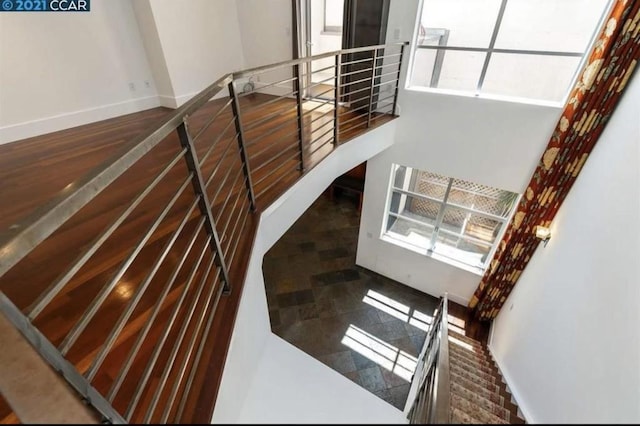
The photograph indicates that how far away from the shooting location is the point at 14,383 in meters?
0.50

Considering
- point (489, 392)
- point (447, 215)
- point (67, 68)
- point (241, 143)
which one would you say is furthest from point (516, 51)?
point (67, 68)

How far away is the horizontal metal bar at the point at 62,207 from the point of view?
0.52 meters

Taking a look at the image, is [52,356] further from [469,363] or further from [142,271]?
[469,363]

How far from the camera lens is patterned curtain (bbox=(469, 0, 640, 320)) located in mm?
2305

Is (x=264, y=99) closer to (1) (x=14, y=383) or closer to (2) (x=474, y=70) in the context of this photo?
(2) (x=474, y=70)

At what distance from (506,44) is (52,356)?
409cm

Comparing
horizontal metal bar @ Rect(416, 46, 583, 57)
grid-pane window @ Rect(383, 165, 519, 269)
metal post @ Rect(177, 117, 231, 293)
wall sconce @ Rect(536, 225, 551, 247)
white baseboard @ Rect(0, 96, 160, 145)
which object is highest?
horizontal metal bar @ Rect(416, 46, 583, 57)

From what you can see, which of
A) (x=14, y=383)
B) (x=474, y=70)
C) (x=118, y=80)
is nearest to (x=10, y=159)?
(x=118, y=80)

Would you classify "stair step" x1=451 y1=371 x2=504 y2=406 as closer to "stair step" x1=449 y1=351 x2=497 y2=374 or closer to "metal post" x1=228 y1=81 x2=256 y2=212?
"stair step" x1=449 y1=351 x2=497 y2=374

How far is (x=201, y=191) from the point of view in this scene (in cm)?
121

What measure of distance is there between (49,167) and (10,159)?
1.70 ft

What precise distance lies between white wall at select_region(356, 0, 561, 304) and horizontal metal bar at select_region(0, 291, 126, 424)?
380cm

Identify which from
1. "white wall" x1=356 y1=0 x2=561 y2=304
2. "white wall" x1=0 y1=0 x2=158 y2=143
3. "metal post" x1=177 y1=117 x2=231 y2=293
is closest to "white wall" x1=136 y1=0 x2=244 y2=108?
"white wall" x1=0 y1=0 x2=158 y2=143

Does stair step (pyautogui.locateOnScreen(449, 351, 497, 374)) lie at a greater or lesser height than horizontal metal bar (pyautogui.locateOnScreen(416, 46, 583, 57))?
lesser
